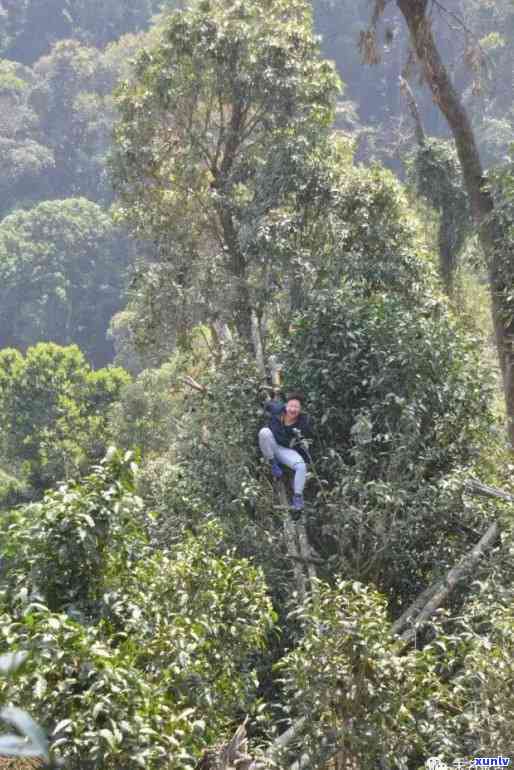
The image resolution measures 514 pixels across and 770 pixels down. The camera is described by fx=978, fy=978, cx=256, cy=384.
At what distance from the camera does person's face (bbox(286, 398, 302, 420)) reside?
28.0 feet

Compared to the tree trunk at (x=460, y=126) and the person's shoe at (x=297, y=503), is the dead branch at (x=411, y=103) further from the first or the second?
the person's shoe at (x=297, y=503)

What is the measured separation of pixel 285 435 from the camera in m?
8.62

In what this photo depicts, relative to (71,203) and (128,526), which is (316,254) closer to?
(128,526)

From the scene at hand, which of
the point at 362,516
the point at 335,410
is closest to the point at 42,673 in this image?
the point at 362,516

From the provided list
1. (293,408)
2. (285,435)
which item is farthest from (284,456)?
(293,408)

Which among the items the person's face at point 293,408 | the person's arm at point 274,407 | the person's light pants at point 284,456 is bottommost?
the person's light pants at point 284,456

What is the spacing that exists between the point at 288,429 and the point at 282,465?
13.9 inches

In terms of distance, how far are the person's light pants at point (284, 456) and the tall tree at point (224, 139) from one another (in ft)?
13.1

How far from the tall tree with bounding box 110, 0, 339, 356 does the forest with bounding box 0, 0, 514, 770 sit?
1.6 inches

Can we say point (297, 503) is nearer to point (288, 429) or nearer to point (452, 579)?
point (288, 429)

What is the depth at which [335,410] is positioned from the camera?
911 centimetres

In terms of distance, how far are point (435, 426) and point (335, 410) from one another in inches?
36.6

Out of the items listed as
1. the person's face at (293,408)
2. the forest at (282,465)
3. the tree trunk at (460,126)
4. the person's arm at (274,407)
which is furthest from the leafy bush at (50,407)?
the person's face at (293,408)

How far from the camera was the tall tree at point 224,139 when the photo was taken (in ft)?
41.5
